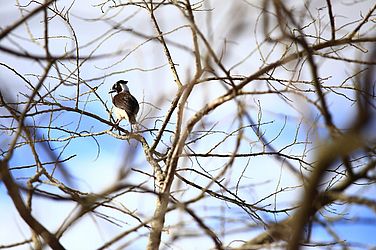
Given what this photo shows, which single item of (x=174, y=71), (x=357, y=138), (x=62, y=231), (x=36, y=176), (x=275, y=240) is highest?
(x=174, y=71)

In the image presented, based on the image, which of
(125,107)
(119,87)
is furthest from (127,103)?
(119,87)

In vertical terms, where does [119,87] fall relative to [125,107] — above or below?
above

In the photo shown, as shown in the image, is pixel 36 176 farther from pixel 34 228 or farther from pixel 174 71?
pixel 174 71

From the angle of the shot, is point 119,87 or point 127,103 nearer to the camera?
point 127,103

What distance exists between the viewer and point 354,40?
261 cm

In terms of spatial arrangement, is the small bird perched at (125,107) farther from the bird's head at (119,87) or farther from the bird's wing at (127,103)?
the bird's head at (119,87)

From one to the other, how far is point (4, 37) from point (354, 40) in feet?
5.11

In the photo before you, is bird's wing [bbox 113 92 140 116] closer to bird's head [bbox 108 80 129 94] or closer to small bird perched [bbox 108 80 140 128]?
small bird perched [bbox 108 80 140 128]

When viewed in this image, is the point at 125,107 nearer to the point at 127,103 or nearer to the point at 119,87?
the point at 127,103

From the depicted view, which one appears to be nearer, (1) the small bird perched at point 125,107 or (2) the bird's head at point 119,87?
(1) the small bird perched at point 125,107

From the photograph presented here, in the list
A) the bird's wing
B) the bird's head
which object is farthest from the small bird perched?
the bird's head

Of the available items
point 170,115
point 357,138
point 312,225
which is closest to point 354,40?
point 312,225

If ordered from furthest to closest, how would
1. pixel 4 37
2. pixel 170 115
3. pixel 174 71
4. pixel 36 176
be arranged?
1. pixel 174 71
2. pixel 170 115
3. pixel 36 176
4. pixel 4 37

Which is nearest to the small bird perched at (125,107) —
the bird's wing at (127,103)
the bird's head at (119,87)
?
the bird's wing at (127,103)
